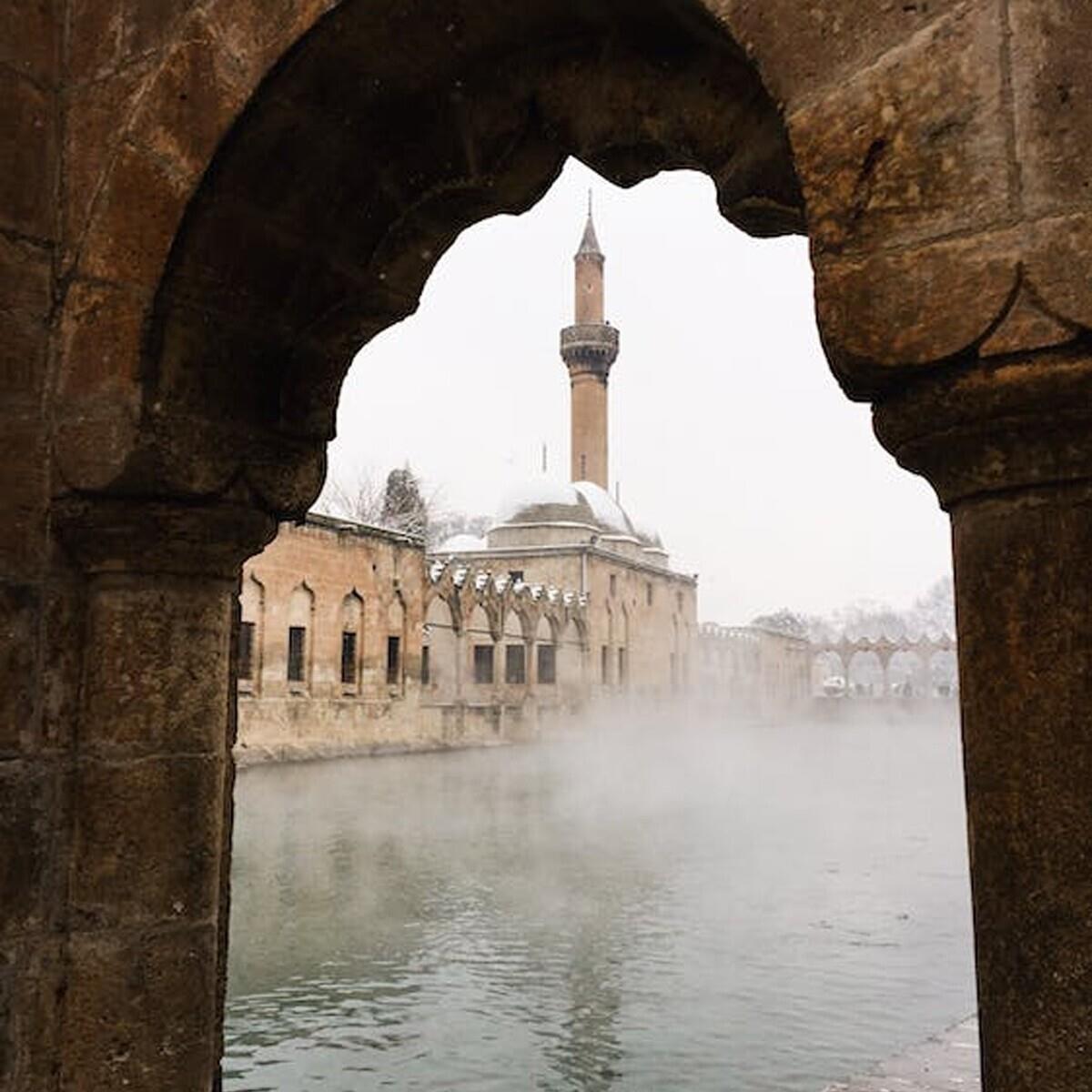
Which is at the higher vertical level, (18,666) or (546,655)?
(546,655)

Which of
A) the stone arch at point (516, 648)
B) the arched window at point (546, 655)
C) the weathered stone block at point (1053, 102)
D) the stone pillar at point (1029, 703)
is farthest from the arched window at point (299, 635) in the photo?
the weathered stone block at point (1053, 102)

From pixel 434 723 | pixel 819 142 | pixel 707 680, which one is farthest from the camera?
pixel 707 680

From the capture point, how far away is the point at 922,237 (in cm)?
178

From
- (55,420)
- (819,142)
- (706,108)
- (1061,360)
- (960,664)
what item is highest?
(706,108)

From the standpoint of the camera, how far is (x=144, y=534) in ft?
9.38

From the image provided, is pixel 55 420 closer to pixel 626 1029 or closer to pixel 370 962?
pixel 626 1029

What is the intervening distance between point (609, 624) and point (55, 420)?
41.7 metres

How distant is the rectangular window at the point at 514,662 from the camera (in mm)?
39469

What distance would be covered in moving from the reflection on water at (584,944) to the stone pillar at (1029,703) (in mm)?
4202

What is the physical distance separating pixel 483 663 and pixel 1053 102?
39.0 metres

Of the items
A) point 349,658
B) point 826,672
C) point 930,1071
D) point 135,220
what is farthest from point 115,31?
point 826,672

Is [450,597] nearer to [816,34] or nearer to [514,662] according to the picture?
[514,662]

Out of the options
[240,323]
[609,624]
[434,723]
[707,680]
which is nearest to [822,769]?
[434,723]

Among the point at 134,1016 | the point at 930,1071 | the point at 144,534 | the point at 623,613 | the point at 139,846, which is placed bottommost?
the point at 930,1071
